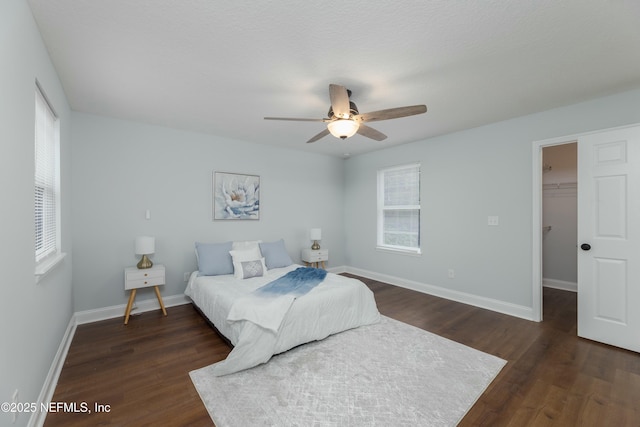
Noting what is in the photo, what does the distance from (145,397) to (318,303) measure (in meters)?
1.50

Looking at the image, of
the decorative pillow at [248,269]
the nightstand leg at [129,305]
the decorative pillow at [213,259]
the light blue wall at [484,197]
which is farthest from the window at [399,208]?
the nightstand leg at [129,305]

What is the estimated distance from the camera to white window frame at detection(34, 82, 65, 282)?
1962mm

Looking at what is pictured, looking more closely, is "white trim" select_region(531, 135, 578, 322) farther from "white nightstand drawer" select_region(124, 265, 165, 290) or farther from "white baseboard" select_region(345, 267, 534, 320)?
"white nightstand drawer" select_region(124, 265, 165, 290)

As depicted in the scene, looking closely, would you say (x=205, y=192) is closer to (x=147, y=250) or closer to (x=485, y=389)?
(x=147, y=250)

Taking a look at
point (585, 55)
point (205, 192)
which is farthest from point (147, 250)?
point (585, 55)

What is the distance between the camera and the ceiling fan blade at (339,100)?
2.17 m

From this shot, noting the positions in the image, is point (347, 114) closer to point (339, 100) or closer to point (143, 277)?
point (339, 100)

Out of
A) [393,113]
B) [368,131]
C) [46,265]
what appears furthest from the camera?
[368,131]

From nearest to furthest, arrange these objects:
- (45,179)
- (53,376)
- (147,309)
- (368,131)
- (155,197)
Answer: (53,376)
(45,179)
(368,131)
(147,309)
(155,197)

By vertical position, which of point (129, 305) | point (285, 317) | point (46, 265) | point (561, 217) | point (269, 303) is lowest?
point (129, 305)

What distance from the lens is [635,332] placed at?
2.54 m

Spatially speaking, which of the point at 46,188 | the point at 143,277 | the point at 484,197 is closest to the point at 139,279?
the point at 143,277

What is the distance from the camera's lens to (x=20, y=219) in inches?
57.4

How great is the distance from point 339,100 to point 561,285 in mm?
5087
